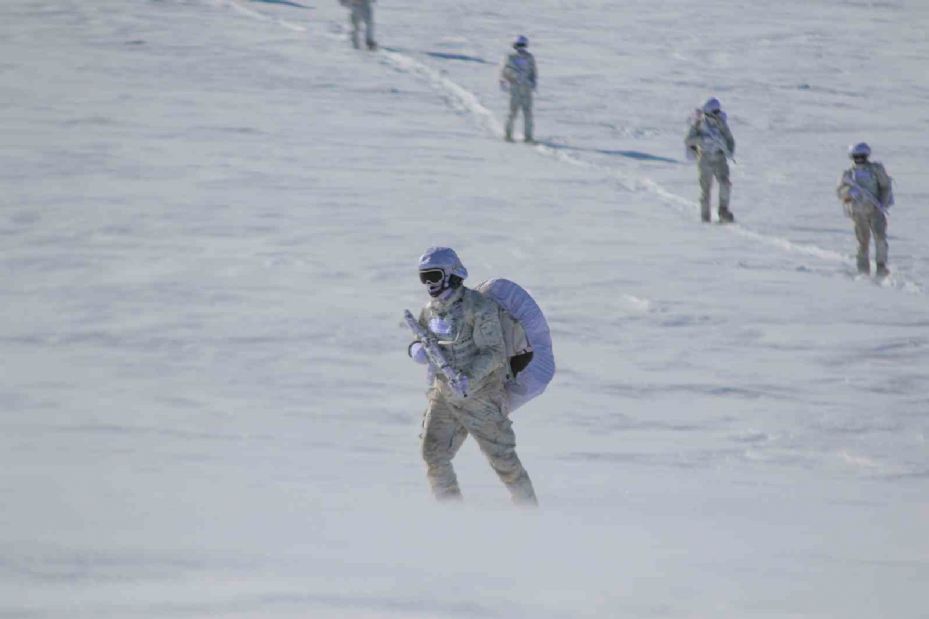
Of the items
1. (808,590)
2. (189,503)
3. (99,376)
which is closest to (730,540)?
(808,590)

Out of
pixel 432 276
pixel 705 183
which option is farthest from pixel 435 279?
pixel 705 183

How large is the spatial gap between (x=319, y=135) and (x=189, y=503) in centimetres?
1460

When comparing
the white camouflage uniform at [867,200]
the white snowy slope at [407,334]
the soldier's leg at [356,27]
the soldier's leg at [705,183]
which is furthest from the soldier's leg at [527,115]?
the white camouflage uniform at [867,200]

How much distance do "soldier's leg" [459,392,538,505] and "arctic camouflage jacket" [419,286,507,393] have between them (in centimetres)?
11

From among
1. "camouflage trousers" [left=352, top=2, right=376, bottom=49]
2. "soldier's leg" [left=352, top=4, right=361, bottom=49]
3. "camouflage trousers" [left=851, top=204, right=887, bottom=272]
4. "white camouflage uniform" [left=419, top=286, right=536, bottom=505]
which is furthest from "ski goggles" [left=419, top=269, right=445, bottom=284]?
"soldier's leg" [left=352, top=4, right=361, bottom=49]

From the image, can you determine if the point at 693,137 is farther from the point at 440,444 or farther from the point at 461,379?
the point at 461,379

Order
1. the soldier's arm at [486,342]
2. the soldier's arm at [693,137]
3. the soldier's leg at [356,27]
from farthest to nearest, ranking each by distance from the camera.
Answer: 1. the soldier's leg at [356,27]
2. the soldier's arm at [693,137]
3. the soldier's arm at [486,342]

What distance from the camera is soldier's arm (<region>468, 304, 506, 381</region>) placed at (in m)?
6.48

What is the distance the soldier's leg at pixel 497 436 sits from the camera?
6.60m

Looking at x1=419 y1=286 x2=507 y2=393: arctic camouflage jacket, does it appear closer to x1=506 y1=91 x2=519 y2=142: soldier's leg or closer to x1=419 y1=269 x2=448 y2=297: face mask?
x1=419 y1=269 x2=448 y2=297: face mask

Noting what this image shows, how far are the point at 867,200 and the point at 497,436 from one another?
8240 mm

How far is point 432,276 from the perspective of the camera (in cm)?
640

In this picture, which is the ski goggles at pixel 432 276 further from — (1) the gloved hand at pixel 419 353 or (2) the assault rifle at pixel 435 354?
(1) the gloved hand at pixel 419 353

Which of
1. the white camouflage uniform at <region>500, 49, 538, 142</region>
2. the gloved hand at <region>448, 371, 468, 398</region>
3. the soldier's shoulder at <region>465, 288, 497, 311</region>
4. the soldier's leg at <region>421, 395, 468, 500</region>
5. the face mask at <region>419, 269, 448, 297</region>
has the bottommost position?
the white camouflage uniform at <region>500, 49, 538, 142</region>
